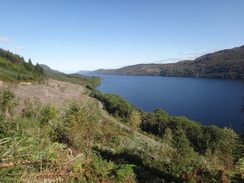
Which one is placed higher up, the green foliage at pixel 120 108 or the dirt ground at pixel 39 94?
the dirt ground at pixel 39 94

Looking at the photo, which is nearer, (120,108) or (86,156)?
(86,156)

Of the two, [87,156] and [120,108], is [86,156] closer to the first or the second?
[87,156]

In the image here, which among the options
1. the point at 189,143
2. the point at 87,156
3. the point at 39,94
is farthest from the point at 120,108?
the point at 87,156

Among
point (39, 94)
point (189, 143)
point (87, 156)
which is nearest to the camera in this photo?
point (87, 156)

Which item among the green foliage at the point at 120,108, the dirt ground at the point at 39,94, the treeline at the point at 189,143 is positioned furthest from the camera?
the green foliage at the point at 120,108

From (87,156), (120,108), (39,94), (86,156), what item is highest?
(87,156)

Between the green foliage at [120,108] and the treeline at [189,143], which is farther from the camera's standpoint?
the green foliage at [120,108]

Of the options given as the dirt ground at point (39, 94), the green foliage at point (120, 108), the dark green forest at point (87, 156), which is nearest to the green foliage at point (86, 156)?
the dark green forest at point (87, 156)

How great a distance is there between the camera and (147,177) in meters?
6.35

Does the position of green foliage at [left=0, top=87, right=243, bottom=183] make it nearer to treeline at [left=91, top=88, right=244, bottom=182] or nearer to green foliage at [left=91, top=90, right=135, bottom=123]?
treeline at [left=91, top=88, right=244, bottom=182]

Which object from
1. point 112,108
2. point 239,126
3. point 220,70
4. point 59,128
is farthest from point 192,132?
point 220,70

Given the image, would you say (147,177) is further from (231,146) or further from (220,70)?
(220,70)

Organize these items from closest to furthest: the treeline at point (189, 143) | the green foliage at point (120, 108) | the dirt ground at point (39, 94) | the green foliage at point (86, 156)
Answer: the green foliage at point (86, 156)
the treeline at point (189, 143)
the dirt ground at point (39, 94)
the green foliage at point (120, 108)

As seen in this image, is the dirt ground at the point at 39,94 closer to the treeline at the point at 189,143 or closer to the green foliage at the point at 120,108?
the treeline at the point at 189,143
